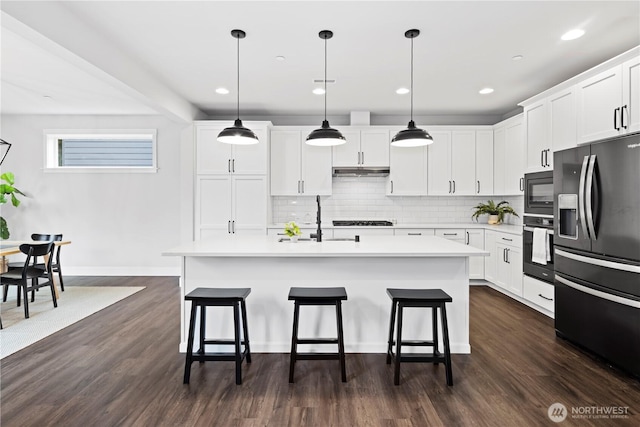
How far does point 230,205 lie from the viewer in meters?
5.36

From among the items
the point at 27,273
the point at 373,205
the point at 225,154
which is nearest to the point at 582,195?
the point at 373,205

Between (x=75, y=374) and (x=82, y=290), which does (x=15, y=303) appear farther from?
(x=75, y=374)

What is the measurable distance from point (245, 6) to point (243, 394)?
2.73m

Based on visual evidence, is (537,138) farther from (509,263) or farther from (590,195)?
(509,263)

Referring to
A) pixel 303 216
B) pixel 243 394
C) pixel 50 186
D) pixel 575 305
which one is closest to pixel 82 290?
pixel 50 186

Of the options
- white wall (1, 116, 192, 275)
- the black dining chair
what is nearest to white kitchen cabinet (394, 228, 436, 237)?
white wall (1, 116, 192, 275)

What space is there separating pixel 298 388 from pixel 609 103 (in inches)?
131

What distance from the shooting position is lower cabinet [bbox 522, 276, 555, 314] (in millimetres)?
3797

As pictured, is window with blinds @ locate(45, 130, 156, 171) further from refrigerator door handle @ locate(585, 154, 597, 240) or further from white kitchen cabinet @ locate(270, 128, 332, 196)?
refrigerator door handle @ locate(585, 154, 597, 240)

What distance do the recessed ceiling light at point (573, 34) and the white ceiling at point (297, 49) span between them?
62 millimetres

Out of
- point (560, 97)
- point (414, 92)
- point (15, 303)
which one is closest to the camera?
point (560, 97)

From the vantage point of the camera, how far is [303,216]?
5.91 meters

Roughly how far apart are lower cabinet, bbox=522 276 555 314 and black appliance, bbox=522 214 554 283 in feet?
0.20
